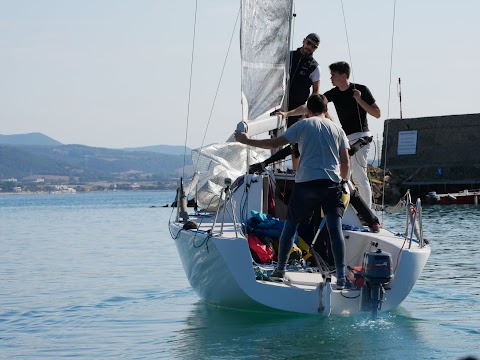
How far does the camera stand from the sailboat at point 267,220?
35.8 feet

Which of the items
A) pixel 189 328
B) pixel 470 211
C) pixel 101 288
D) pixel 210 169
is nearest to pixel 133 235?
pixel 470 211

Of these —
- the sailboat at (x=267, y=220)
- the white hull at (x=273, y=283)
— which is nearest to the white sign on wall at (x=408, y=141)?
the sailboat at (x=267, y=220)

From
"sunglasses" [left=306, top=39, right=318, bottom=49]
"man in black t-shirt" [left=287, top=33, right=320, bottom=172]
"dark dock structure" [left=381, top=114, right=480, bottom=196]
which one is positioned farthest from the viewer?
"dark dock structure" [left=381, top=114, right=480, bottom=196]

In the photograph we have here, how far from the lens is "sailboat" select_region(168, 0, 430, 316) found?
429 inches

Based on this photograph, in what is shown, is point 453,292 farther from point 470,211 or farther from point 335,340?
point 470,211

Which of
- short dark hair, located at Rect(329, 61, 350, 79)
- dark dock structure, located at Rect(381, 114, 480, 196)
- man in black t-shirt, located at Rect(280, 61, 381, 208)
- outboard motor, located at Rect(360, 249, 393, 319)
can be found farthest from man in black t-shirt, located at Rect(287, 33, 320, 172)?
dark dock structure, located at Rect(381, 114, 480, 196)

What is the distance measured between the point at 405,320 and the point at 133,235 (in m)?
25.8

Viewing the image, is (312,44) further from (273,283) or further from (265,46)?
(273,283)

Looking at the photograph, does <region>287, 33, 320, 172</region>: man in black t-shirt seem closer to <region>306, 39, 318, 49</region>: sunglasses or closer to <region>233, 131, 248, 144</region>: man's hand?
<region>306, 39, 318, 49</region>: sunglasses

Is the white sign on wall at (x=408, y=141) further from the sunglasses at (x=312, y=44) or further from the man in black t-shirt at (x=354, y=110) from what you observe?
the man in black t-shirt at (x=354, y=110)

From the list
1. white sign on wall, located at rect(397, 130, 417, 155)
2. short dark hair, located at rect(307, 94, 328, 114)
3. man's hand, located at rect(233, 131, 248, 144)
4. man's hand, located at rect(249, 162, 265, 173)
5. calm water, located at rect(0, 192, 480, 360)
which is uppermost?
white sign on wall, located at rect(397, 130, 417, 155)

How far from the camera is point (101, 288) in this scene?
17656mm

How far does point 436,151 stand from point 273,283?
4853 centimetres

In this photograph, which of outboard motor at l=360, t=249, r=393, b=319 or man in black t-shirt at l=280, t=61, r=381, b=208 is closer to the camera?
outboard motor at l=360, t=249, r=393, b=319
